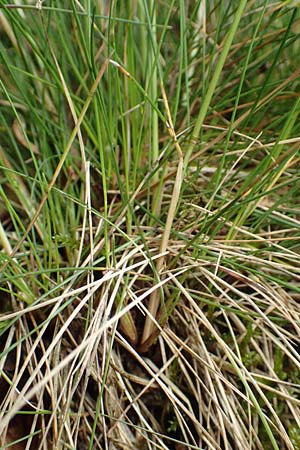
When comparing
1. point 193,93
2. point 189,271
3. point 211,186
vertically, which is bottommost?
point 189,271

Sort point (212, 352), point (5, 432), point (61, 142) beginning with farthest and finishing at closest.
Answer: point (61, 142) < point (212, 352) < point (5, 432)

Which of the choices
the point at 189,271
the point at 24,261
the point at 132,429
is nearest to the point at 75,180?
the point at 24,261

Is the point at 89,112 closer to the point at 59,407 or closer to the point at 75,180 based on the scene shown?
the point at 75,180

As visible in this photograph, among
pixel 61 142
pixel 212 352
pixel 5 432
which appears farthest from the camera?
pixel 61 142

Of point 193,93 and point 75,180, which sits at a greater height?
point 193,93

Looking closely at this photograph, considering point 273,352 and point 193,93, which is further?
point 193,93

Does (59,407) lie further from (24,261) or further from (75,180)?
(75,180)

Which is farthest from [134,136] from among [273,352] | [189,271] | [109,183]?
[273,352]

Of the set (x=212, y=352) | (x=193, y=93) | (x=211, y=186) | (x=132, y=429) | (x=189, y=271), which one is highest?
(x=193, y=93)

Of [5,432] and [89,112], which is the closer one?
[5,432]
